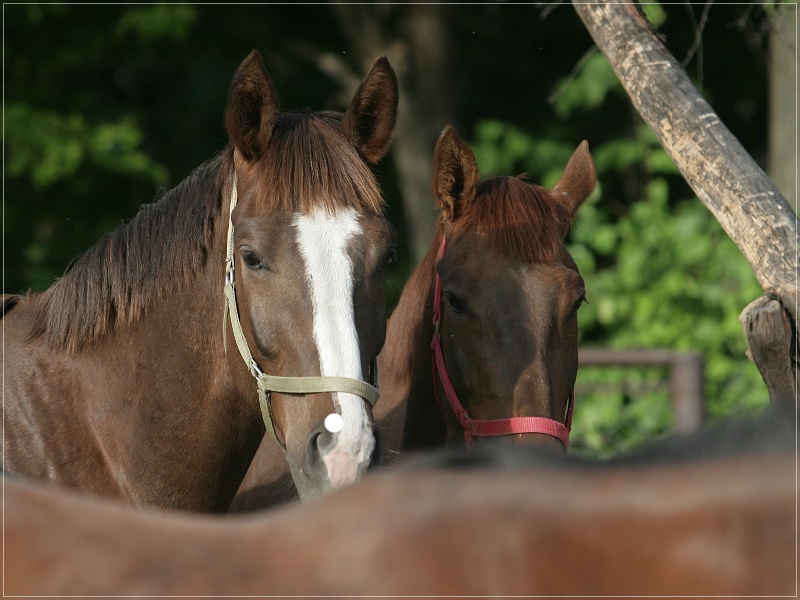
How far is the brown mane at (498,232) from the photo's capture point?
9.30ft

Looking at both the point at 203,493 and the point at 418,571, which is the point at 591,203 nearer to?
the point at 203,493

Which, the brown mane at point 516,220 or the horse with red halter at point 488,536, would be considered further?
the brown mane at point 516,220

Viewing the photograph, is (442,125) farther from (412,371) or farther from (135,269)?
(135,269)

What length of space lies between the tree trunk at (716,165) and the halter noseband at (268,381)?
1242 mm

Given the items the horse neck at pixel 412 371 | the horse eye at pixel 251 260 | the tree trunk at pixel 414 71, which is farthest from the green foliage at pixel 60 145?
the horse eye at pixel 251 260

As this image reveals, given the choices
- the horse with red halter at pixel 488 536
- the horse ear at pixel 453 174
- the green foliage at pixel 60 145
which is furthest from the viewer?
the green foliage at pixel 60 145

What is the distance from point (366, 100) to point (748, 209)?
1.24 metres

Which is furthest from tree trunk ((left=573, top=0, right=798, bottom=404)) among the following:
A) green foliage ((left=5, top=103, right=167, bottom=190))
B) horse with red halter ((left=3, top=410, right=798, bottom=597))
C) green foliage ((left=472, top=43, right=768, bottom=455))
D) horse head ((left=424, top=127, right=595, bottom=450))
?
green foliage ((left=5, top=103, right=167, bottom=190))

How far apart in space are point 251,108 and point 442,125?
6365 mm

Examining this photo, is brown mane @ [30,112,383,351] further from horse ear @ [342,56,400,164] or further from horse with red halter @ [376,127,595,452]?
horse with red halter @ [376,127,595,452]

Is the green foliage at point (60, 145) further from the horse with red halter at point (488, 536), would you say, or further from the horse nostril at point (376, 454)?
the horse with red halter at point (488, 536)

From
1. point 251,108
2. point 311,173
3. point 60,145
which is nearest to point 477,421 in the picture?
point 311,173

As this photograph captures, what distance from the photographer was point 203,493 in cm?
257

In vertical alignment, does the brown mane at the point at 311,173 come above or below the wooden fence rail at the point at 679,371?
above
